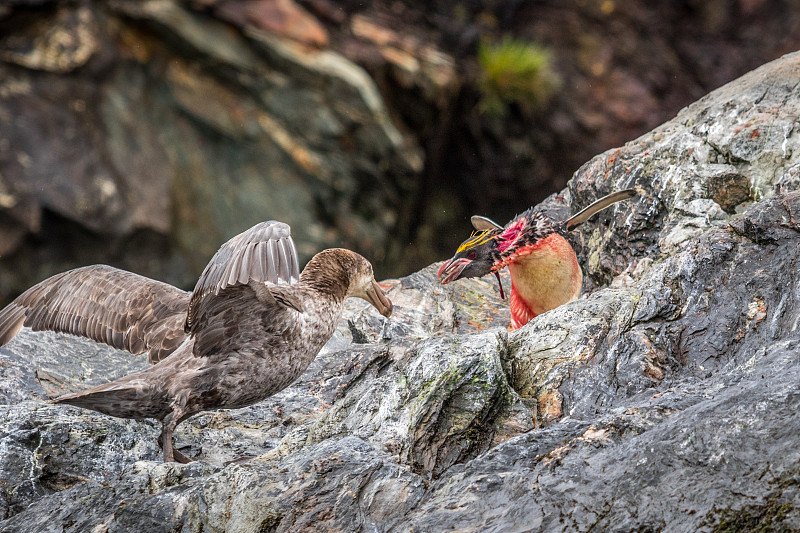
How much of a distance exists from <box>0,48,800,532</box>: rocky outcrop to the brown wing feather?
0.58 m

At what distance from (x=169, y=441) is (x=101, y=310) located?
1171mm

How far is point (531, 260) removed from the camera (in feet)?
14.1

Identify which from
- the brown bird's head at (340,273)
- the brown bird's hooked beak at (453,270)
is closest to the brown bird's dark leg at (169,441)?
the brown bird's head at (340,273)

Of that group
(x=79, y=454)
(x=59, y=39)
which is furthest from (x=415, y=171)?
A: (x=79, y=454)

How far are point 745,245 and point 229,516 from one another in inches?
74.4

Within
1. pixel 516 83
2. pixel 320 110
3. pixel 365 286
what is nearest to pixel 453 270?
pixel 365 286

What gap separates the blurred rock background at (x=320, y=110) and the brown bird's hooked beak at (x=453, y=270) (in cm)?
760

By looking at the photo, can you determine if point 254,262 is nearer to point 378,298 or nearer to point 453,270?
point 378,298

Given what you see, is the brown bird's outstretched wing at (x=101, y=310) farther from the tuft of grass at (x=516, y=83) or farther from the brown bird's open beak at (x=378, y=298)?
the tuft of grass at (x=516, y=83)

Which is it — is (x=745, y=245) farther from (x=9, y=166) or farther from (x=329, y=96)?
(x=9, y=166)

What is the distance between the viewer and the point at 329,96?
1166cm

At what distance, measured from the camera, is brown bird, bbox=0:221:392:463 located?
315cm

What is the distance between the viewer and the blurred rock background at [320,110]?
1156cm

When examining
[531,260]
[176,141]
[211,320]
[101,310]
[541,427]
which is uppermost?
[176,141]
